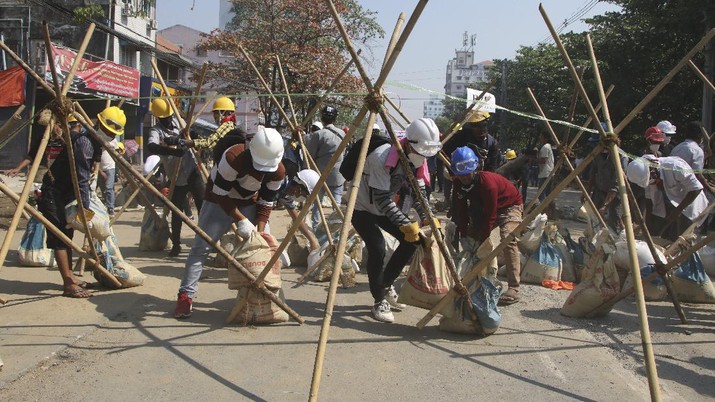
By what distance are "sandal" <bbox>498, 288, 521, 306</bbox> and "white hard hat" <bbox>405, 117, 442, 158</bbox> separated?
5.98 feet

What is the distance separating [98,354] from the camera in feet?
14.3

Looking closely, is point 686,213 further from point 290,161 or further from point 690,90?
point 690,90

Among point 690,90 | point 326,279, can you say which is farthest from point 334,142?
point 690,90

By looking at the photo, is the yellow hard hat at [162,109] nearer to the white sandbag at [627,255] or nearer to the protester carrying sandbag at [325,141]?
the protester carrying sandbag at [325,141]

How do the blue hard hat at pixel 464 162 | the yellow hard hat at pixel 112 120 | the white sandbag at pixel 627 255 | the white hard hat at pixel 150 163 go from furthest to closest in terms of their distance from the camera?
1. the white hard hat at pixel 150 163
2. the yellow hard hat at pixel 112 120
3. the white sandbag at pixel 627 255
4. the blue hard hat at pixel 464 162

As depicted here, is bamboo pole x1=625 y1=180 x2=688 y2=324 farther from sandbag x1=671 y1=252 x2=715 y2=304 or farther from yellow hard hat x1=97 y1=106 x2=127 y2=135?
yellow hard hat x1=97 y1=106 x2=127 y2=135

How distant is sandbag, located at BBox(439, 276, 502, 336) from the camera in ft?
16.0

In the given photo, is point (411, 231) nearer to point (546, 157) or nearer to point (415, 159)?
point (415, 159)

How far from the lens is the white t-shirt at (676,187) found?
254 inches

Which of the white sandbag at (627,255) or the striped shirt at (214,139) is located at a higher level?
the striped shirt at (214,139)

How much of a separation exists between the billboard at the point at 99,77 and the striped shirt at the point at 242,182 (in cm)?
1399

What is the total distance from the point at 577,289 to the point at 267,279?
2631mm

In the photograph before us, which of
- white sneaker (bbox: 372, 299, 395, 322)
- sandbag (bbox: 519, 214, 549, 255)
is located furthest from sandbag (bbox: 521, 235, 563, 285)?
white sneaker (bbox: 372, 299, 395, 322)

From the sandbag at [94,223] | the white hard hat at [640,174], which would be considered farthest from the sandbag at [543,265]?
the sandbag at [94,223]
